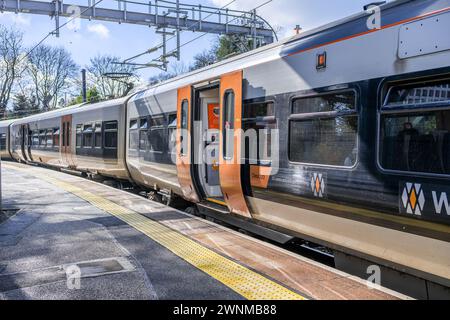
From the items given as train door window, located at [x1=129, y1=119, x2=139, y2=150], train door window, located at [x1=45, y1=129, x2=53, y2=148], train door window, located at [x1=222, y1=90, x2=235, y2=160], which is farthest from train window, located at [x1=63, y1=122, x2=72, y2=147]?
train door window, located at [x1=222, y1=90, x2=235, y2=160]

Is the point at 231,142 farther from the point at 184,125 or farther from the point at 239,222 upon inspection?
the point at 184,125

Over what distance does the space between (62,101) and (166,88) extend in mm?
48443

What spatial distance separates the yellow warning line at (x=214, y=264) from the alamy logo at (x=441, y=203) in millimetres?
1405

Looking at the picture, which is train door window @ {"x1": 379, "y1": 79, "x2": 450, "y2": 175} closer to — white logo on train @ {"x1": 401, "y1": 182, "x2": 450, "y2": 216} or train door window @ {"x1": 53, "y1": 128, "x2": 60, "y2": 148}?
white logo on train @ {"x1": 401, "y1": 182, "x2": 450, "y2": 216}

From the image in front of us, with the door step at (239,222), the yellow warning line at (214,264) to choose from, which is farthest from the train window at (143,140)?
the door step at (239,222)

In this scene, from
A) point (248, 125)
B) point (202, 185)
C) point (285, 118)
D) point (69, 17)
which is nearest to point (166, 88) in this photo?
point (202, 185)

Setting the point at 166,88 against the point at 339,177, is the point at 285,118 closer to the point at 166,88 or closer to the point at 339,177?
the point at 339,177

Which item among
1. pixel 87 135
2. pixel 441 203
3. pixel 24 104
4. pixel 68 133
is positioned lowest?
pixel 441 203

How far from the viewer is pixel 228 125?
661 cm

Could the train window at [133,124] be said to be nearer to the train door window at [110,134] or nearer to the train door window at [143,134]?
the train door window at [143,134]

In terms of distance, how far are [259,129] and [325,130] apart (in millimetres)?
1284

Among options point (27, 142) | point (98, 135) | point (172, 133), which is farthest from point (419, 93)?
point (27, 142)

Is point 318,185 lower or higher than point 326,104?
lower

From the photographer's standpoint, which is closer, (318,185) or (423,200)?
(423,200)
